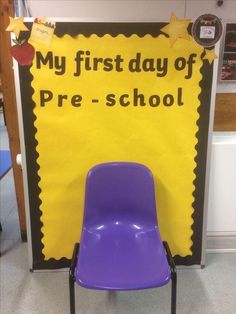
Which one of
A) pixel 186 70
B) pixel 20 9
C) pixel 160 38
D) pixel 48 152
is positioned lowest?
pixel 48 152

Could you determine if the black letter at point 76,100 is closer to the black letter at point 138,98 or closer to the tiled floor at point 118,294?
Answer: the black letter at point 138,98

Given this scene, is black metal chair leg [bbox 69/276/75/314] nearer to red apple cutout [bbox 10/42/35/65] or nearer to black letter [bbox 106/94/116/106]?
black letter [bbox 106/94/116/106]

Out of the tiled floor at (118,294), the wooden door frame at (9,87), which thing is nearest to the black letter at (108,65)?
the wooden door frame at (9,87)

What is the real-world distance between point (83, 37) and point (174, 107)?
649mm

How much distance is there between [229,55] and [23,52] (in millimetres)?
1311

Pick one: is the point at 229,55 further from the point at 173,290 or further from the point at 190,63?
the point at 173,290

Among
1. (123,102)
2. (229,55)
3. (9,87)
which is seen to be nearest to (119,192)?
(123,102)

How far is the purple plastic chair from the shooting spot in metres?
1.52

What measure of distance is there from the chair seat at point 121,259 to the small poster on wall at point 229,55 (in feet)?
3.83

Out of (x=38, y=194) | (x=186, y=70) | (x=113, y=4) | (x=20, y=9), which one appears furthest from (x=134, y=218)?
(x=20, y=9)

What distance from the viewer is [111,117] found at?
5.91 feet

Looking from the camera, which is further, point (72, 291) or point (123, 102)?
point (123, 102)

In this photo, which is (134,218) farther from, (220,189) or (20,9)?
(20,9)

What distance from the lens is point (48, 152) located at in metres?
1.85
